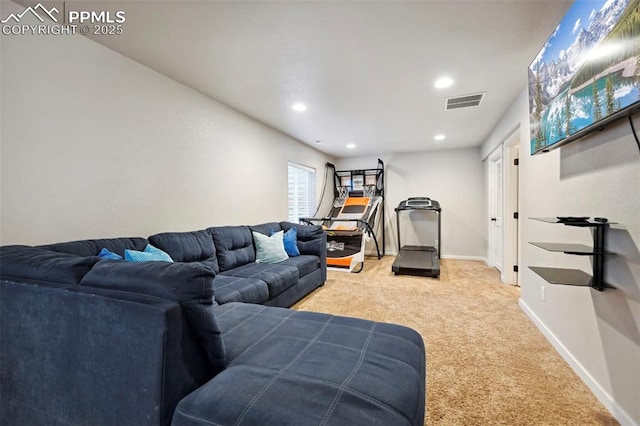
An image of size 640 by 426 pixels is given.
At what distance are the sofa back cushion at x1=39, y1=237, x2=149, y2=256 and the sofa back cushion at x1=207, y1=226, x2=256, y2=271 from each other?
740mm

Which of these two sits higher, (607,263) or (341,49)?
(341,49)

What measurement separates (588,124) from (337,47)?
5.66 feet

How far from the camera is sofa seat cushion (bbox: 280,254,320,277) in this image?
3.14 meters

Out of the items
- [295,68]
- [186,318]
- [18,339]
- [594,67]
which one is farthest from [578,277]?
[18,339]

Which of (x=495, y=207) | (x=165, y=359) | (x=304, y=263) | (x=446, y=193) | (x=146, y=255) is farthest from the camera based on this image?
(x=446, y=193)

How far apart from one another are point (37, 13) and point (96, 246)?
159 centimetres

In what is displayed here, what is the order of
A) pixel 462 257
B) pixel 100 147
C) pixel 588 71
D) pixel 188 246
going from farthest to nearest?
pixel 462 257 < pixel 188 246 < pixel 100 147 < pixel 588 71

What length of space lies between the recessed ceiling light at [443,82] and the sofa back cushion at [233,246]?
2714 millimetres

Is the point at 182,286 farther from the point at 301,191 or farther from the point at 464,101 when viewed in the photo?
the point at 301,191

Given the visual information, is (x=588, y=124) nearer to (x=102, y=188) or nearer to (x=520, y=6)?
(x=520, y=6)

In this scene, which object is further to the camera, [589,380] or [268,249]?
[268,249]

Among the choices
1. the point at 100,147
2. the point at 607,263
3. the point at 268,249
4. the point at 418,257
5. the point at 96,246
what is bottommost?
the point at 418,257

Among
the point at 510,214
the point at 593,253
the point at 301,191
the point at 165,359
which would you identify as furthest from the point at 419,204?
the point at 165,359

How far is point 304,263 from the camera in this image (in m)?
3.26
